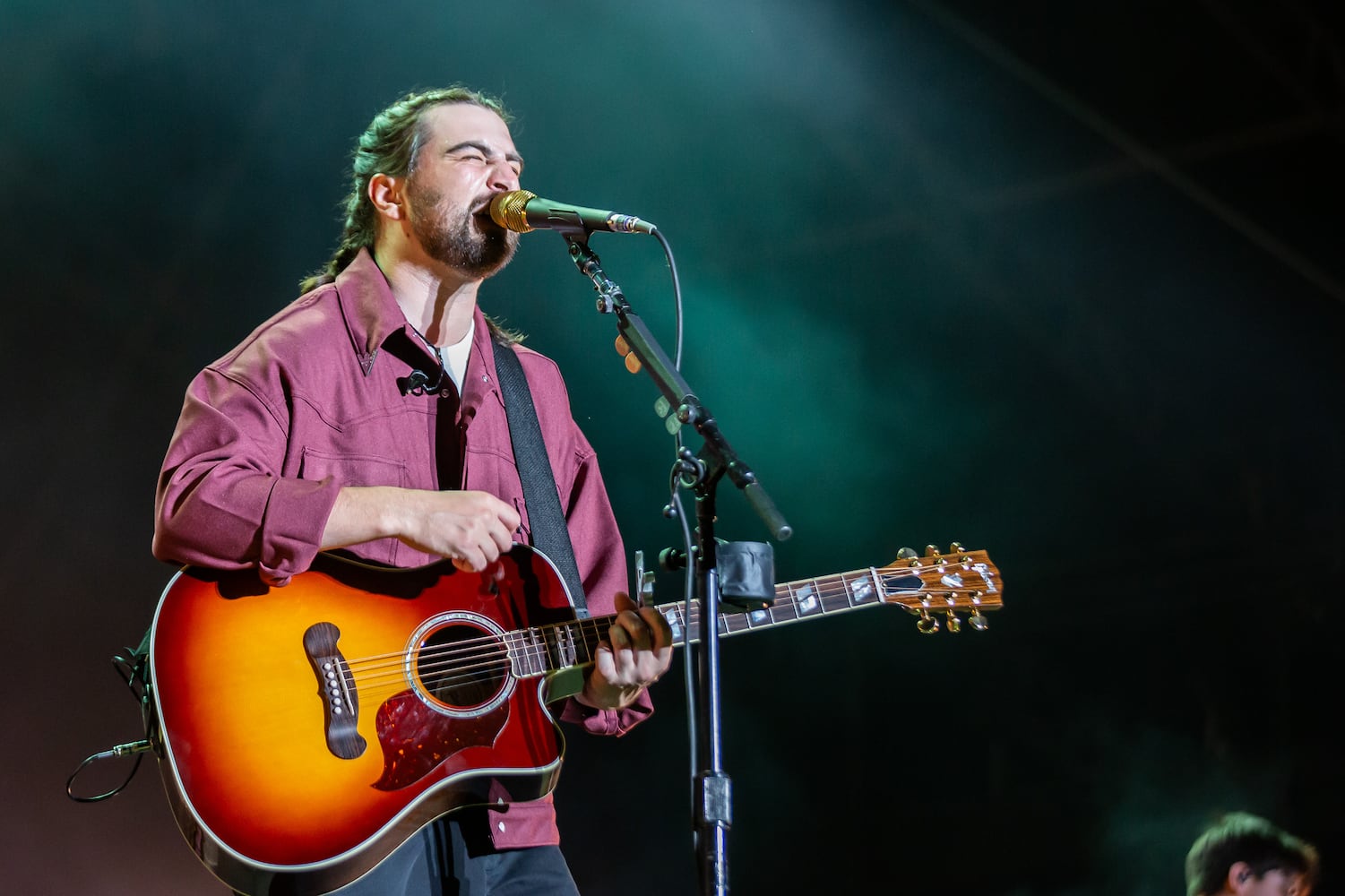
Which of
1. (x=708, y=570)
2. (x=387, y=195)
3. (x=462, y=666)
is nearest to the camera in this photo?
(x=708, y=570)

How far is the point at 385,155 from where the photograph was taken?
9.04 ft

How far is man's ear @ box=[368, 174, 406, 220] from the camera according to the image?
266cm

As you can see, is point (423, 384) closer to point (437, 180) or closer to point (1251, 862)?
point (437, 180)

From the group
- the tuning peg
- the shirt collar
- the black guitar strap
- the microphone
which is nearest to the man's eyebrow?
the microphone

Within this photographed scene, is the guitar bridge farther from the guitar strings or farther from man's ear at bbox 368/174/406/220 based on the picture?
man's ear at bbox 368/174/406/220

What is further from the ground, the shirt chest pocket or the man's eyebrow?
the man's eyebrow

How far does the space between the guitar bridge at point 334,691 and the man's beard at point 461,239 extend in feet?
3.18

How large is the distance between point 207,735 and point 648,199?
333 cm

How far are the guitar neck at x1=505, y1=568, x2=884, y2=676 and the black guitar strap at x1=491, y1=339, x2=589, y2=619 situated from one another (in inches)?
5.1

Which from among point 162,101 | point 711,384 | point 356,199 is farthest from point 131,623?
point 711,384

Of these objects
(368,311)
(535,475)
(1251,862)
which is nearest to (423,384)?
(368,311)

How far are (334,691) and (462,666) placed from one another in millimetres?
258

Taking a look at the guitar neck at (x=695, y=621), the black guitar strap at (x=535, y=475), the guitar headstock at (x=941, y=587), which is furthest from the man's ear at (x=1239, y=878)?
the black guitar strap at (x=535, y=475)

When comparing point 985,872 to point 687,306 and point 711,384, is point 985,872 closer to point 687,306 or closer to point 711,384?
point 711,384
